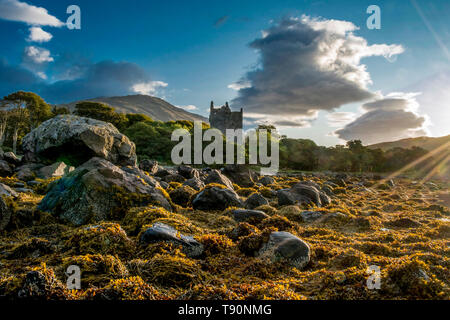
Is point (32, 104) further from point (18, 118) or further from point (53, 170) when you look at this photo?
point (53, 170)

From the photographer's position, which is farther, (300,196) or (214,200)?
(300,196)

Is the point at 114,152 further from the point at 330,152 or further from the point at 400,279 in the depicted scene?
the point at 330,152

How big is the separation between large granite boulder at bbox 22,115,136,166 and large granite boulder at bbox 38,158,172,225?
751 centimetres

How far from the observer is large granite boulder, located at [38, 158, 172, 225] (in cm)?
698

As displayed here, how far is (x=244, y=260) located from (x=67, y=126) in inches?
598

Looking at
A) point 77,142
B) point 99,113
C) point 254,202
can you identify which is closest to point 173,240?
point 254,202

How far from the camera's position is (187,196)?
10.9 metres

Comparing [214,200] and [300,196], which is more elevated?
[214,200]

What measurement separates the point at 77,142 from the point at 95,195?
9321mm

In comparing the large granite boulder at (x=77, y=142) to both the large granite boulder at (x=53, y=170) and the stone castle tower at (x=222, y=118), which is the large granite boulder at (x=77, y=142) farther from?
the stone castle tower at (x=222, y=118)

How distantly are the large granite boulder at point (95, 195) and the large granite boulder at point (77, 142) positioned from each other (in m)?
7.51

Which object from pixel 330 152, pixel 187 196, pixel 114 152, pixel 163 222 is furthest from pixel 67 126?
pixel 330 152

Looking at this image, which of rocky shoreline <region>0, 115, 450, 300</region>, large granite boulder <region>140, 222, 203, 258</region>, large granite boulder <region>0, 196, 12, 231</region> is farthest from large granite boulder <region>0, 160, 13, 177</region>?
large granite boulder <region>140, 222, 203, 258</region>

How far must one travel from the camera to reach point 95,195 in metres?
7.25
